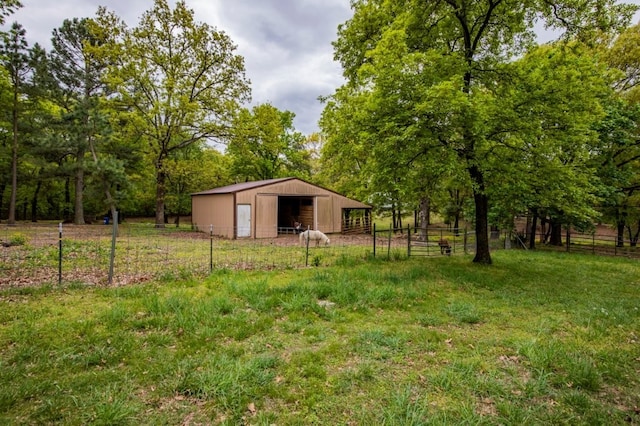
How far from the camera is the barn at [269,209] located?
688 inches

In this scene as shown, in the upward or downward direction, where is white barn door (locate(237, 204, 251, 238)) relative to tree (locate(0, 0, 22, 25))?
downward

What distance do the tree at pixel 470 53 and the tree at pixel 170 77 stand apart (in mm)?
14368

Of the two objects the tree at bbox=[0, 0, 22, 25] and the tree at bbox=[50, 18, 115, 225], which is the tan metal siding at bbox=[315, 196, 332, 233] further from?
the tree at bbox=[0, 0, 22, 25]

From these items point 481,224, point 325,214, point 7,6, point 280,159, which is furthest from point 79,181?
point 481,224

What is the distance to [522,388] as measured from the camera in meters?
3.08

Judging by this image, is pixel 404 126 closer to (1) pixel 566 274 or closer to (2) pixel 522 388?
(2) pixel 522 388

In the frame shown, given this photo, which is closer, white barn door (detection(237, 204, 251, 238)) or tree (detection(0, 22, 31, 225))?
tree (detection(0, 22, 31, 225))

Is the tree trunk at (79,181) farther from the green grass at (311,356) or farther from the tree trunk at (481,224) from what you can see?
the tree trunk at (481,224)

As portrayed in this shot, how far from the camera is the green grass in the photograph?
106 inches

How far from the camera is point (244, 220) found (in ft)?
57.4

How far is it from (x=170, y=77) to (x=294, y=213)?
488 inches

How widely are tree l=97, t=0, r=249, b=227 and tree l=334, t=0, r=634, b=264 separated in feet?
47.1

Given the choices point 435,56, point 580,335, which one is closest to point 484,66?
point 435,56

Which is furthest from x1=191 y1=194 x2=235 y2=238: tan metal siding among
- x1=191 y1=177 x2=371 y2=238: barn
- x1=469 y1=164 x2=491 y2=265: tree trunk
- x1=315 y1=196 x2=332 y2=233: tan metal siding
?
x1=469 y1=164 x2=491 y2=265: tree trunk
